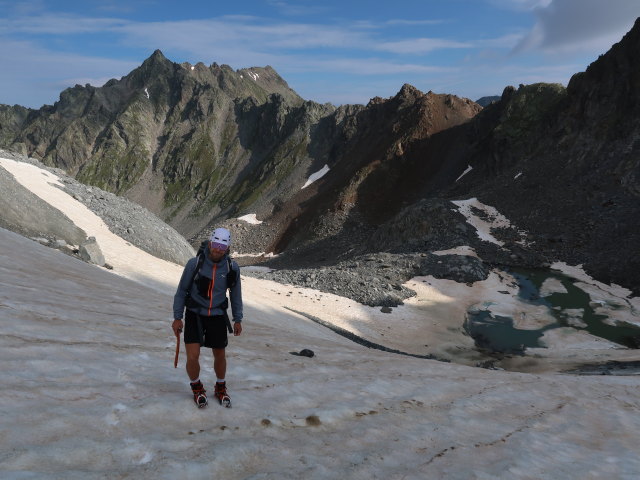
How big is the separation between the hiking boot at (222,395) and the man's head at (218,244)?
2.06m

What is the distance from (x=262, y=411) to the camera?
6.98 meters

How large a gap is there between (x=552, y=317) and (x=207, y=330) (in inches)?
1294

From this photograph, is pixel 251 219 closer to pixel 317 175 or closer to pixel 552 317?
pixel 317 175

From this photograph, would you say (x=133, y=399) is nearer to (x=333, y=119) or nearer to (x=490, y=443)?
(x=490, y=443)

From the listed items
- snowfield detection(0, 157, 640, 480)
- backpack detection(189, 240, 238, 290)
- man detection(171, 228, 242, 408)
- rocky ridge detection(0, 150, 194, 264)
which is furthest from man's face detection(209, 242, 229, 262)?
rocky ridge detection(0, 150, 194, 264)

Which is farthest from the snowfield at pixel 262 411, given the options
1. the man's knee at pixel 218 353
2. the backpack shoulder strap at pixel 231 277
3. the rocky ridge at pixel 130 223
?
the rocky ridge at pixel 130 223

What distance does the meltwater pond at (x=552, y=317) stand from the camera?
96.5 feet

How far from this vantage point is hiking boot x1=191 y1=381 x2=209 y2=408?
6570mm

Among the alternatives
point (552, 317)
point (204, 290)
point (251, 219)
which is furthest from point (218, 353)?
point (251, 219)

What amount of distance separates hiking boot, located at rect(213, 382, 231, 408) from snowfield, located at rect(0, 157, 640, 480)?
0.60 ft

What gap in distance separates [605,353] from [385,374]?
2184 centimetres

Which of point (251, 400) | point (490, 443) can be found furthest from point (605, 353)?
point (251, 400)

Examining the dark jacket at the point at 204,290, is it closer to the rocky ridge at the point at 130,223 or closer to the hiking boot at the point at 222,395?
the hiking boot at the point at 222,395

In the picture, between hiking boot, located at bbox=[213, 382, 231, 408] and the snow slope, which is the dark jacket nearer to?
hiking boot, located at bbox=[213, 382, 231, 408]
